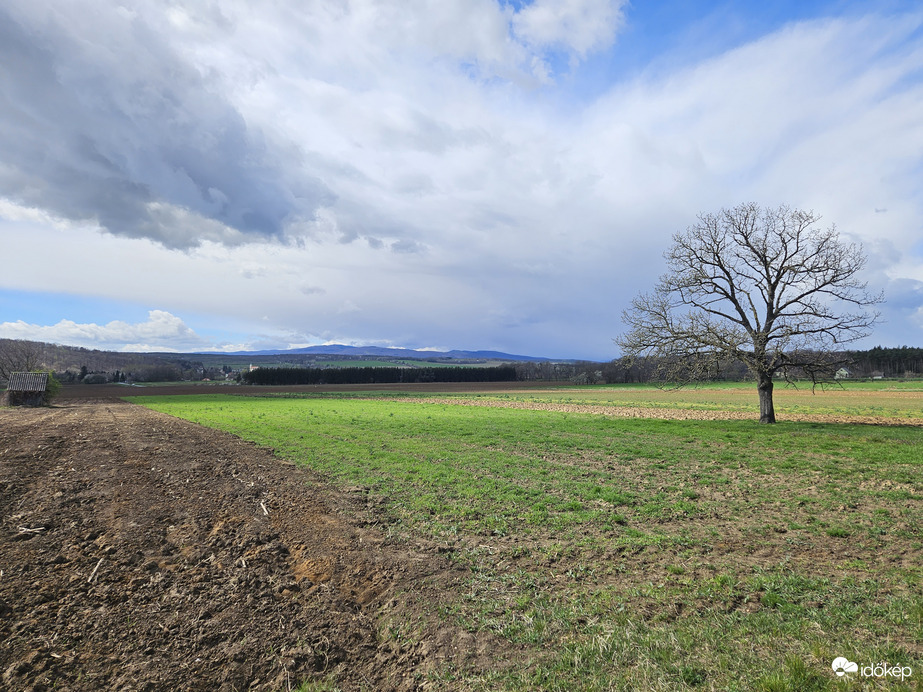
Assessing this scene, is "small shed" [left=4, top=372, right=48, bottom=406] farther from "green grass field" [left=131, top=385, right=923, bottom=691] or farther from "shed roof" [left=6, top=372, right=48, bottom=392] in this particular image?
"green grass field" [left=131, top=385, right=923, bottom=691]

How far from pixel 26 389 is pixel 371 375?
84.7 meters

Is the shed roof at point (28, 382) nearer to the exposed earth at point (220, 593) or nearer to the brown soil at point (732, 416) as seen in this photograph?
the exposed earth at point (220, 593)

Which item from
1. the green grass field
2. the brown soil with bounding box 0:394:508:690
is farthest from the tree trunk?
the brown soil with bounding box 0:394:508:690

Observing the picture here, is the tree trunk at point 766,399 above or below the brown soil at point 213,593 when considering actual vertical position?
above

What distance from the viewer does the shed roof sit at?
158ft

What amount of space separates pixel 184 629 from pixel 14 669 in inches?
A: 56.3

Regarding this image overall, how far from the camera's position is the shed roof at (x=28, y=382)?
158 feet

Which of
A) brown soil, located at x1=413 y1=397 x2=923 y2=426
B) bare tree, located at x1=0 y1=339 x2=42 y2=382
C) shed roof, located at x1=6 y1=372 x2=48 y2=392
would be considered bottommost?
brown soil, located at x1=413 y1=397 x2=923 y2=426

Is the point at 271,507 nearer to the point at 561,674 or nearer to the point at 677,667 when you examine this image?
the point at 561,674

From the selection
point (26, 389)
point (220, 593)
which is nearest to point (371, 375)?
point (26, 389)

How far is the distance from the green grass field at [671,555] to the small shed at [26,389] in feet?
172

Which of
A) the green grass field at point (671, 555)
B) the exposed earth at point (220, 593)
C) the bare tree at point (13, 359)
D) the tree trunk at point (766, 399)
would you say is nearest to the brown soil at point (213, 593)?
the exposed earth at point (220, 593)

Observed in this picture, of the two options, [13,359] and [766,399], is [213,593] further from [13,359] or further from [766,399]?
[13,359]

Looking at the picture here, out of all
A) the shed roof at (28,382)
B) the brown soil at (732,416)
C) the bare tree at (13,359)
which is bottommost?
the brown soil at (732,416)
